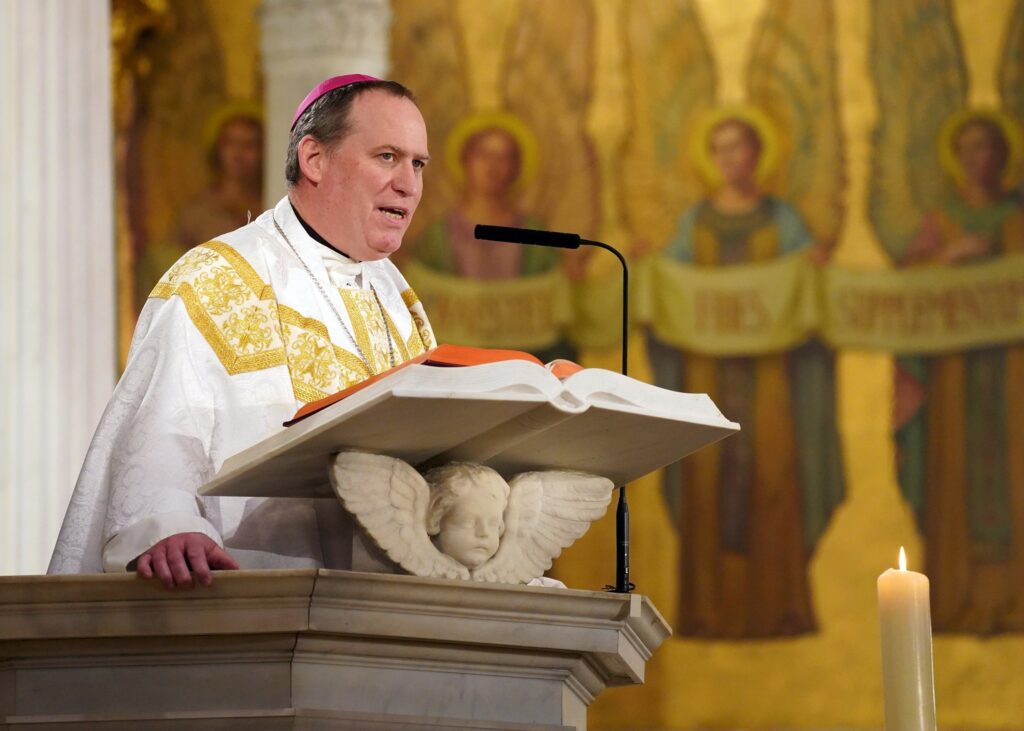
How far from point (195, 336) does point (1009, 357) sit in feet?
19.3

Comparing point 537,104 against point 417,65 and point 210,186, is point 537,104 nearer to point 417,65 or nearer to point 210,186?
point 417,65

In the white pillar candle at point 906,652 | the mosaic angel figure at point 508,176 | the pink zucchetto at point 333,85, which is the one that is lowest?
the white pillar candle at point 906,652

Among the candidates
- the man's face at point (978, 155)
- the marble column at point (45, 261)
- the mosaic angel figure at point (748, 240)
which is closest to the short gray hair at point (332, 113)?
the marble column at point (45, 261)

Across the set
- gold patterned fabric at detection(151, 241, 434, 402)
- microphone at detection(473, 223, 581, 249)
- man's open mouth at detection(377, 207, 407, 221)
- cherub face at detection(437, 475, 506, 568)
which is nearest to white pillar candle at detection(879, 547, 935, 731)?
cherub face at detection(437, 475, 506, 568)

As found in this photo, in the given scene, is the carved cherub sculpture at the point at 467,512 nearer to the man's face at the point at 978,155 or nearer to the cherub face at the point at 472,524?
the cherub face at the point at 472,524

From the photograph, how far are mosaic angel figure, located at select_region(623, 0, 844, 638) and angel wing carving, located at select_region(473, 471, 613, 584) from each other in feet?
18.5

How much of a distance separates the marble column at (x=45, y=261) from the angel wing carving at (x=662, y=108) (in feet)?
9.68

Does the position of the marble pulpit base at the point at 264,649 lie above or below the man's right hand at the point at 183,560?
below

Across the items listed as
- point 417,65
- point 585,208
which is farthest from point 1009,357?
point 417,65

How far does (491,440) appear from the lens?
2533 mm

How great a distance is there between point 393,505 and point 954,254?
6.36m

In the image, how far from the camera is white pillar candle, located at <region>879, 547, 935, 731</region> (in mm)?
2498

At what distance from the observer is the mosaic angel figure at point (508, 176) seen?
339 inches

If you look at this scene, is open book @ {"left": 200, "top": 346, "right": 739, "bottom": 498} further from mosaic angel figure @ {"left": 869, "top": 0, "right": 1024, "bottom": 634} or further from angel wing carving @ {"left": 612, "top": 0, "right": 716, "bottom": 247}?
angel wing carving @ {"left": 612, "top": 0, "right": 716, "bottom": 247}
